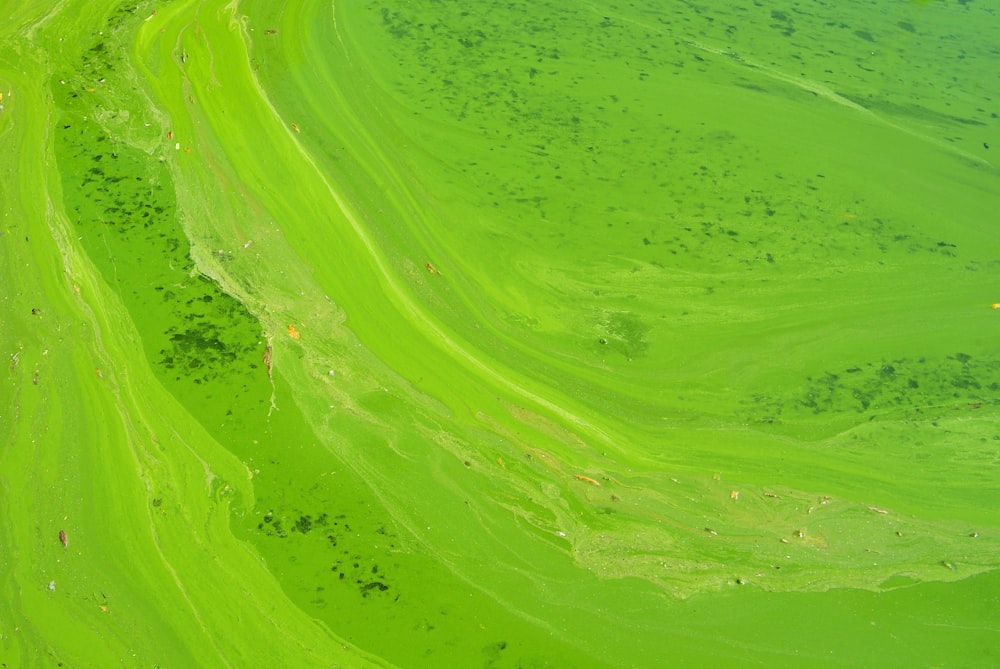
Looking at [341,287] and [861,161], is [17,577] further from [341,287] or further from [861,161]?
[861,161]

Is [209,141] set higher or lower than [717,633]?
higher

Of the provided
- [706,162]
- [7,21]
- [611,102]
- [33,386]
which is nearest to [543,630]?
[33,386]

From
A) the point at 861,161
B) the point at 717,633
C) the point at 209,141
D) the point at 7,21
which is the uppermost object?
the point at 7,21

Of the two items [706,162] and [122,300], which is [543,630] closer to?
[122,300]

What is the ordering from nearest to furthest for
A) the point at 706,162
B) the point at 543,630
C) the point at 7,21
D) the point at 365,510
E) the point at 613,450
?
the point at 543,630 < the point at 365,510 < the point at 613,450 < the point at 706,162 < the point at 7,21

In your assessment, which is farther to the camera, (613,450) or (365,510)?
(613,450)

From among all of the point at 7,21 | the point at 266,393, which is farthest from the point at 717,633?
the point at 7,21

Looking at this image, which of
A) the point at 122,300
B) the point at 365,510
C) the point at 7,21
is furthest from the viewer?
the point at 7,21
